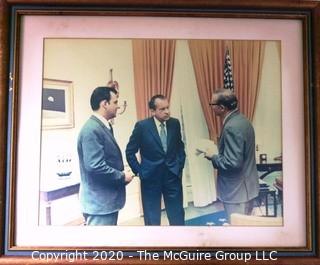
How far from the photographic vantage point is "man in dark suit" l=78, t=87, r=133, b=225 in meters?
0.62

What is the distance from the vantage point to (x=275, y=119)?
63 centimetres

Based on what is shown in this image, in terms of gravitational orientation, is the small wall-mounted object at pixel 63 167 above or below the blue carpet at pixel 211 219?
above

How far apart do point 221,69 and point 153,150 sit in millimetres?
182

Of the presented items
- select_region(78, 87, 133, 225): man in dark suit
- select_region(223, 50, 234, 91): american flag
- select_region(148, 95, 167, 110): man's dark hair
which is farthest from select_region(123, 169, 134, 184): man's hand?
select_region(223, 50, 234, 91): american flag

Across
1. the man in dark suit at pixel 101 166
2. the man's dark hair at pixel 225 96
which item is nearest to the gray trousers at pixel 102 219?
the man in dark suit at pixel 101 166

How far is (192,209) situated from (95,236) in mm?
167

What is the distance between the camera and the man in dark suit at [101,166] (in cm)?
62

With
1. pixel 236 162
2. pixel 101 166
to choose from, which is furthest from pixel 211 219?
pixel 101 166

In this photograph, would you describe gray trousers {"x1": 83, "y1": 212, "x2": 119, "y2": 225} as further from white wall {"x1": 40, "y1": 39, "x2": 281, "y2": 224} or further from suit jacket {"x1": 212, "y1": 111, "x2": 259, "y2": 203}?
suit jacket {"x1": 212, "y1": 111, "x2": 259, "y2": 203}

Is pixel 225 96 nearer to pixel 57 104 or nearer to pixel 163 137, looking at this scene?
pixel 163 137

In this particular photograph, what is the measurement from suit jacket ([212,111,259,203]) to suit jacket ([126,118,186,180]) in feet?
0.22

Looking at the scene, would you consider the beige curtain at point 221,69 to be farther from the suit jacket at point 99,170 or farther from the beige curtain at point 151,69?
the suit jacket at point 99,170

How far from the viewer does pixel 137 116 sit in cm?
63

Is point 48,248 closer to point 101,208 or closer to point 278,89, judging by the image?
point 101,208
